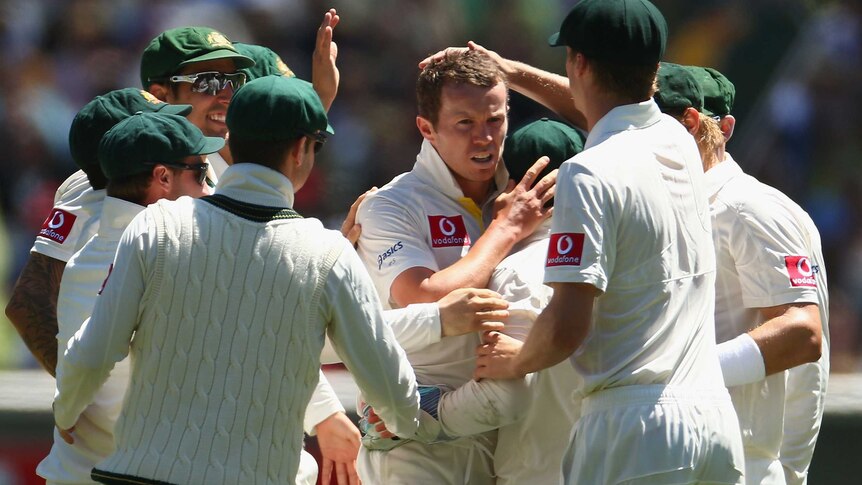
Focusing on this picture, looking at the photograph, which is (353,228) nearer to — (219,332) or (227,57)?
(227,57)

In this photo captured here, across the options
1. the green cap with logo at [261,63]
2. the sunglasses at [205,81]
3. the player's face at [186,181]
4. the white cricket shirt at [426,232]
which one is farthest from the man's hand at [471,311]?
the green cap with logo at [261,63]

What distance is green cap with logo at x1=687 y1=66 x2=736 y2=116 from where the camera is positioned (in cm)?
425

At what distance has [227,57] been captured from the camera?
184 inches

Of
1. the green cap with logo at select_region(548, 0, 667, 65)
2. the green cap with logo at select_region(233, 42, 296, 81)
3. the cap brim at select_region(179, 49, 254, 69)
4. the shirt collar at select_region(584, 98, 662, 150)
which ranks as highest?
the green cap with logo at select_region(233, 42, 296, 81)

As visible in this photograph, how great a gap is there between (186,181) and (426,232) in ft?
2.70

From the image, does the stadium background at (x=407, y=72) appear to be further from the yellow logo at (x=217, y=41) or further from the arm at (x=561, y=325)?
the arm at (x=561, y=325)

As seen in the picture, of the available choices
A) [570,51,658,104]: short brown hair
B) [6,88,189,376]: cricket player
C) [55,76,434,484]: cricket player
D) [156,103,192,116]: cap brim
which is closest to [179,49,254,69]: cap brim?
[6,88,189,376]: cricket player

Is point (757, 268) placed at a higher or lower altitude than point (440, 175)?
lower

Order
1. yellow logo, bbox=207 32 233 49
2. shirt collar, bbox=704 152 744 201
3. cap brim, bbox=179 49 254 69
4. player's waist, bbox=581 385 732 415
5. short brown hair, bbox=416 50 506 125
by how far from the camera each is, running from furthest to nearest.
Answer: yellow logo, bbox=207 32 233 49 < cap brim, bbox=179 49 254 69 < short brown hair, bbox=416 50 506 125 < shirt collar, bbox=704 152 744 201 < player's waist, bbox=581 385 732 415

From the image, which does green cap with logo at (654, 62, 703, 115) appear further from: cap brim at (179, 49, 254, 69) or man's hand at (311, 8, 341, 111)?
cap brim at (179, 49, 254, 69)

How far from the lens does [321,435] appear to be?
13.1 feet

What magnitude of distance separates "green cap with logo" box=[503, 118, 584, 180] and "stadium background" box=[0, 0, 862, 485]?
4.62 meters

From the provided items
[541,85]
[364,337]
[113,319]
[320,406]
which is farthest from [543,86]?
[113,319]

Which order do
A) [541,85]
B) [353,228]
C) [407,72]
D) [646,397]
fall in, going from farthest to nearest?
[407,72] < [541,85] < [353,228] < [646,397]
